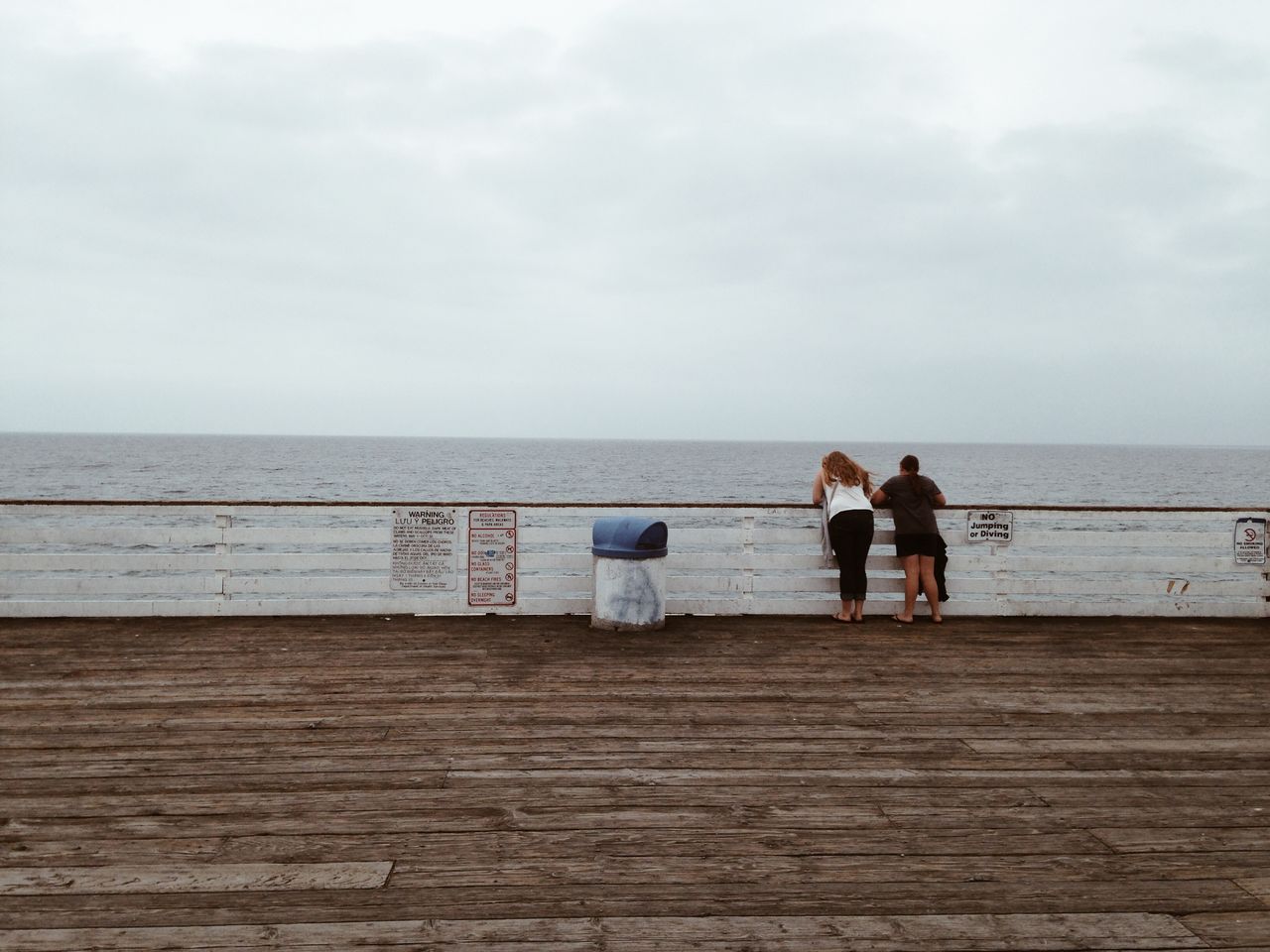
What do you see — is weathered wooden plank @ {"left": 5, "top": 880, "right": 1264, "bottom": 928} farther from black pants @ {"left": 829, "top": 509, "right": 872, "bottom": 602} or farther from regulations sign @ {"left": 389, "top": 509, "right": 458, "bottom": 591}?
regulations sign @ {"left": 389, "top": 509, "right": 458, "bottom": 591}

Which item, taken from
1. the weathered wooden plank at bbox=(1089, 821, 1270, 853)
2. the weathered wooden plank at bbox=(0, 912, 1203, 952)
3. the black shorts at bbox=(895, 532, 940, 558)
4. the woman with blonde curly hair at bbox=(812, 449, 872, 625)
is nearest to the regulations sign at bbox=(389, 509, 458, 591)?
the woman with blonde curly hair at bbox=(812, 449, 872, 625)

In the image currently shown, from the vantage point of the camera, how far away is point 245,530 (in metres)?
8.23

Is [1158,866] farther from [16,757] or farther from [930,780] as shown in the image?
[16,757]

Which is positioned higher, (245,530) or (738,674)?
(245,530)

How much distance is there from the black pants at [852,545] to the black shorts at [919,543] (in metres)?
0.35

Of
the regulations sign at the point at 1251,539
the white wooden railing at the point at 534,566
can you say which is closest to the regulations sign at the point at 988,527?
the white wooden railing at the point at 534,566

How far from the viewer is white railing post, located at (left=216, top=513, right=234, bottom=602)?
805cm

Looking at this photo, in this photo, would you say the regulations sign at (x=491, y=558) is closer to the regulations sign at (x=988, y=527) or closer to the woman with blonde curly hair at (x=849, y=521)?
the woman with blonde curly hair at (x=849, y=521)

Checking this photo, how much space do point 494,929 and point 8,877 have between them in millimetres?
1793

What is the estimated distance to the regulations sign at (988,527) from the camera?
8.67 meters

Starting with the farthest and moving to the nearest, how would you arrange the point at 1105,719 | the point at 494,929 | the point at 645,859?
the point at 1105,719 < the point at 645,859 < the point at 494,929

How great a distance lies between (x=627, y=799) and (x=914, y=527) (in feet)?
16.8

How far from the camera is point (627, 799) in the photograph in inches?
151

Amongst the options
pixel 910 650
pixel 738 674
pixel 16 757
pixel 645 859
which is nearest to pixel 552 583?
pixel 738 674
